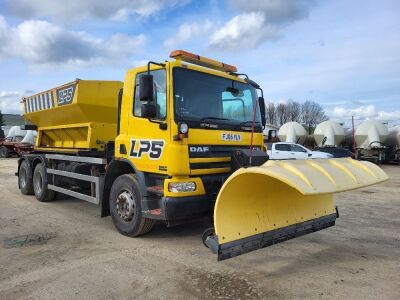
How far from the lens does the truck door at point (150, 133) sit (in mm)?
5352

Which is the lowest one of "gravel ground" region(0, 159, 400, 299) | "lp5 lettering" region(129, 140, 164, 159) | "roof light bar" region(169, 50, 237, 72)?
"gravel ground" region(0, 159, 400, 299)

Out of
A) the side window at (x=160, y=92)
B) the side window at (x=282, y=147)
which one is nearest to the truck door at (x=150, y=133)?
the side window at (x=160, y=92)

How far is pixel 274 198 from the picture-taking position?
16.9 ft

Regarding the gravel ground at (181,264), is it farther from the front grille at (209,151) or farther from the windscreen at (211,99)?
the windscreen at (211,99)

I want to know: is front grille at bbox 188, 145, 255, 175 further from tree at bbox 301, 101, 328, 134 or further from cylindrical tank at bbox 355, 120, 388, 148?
tree at bbox 301, 101, 328, 134

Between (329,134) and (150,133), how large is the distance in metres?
24.5

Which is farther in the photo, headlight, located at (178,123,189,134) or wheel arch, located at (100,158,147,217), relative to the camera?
wheel arch, located at (100,158,147,217)

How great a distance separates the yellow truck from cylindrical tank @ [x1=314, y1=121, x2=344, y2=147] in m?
22.5


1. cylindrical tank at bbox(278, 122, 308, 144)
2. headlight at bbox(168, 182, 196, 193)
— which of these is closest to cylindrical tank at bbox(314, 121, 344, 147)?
cylindrical tank at bbox(278, 122, 308, 144)

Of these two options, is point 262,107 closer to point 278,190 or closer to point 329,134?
point 278,190

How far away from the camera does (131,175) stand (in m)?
6.04

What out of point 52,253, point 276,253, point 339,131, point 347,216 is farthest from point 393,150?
point 52,253

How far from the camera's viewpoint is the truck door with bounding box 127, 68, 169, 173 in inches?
211

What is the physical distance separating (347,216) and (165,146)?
15.4 feet
